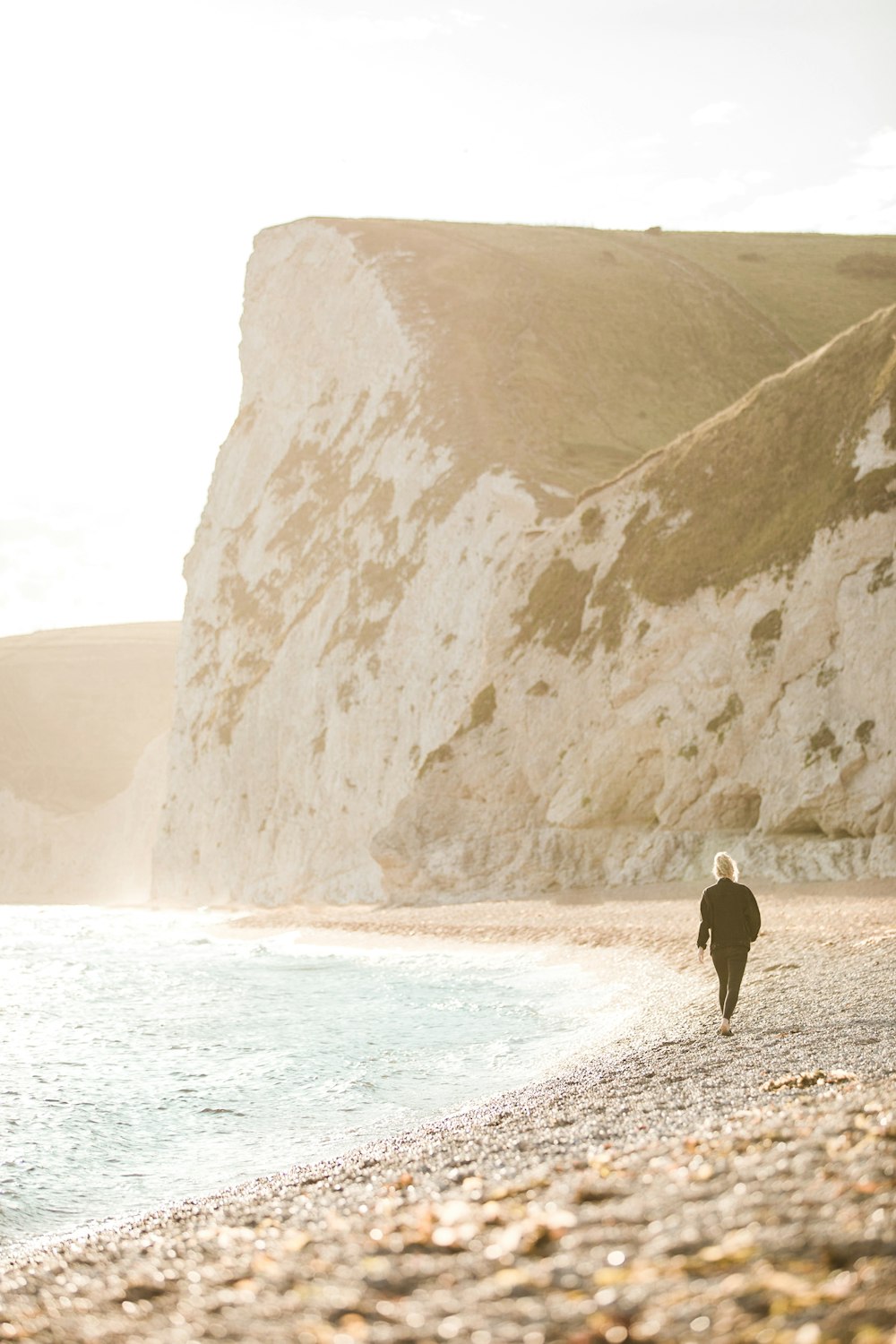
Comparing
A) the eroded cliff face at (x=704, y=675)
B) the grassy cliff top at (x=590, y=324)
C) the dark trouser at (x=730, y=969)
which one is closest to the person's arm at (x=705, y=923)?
the dark trouser at (x=730, y=969)

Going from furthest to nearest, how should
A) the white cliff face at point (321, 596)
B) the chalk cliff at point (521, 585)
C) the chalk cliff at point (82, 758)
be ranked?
the chalk cliff at point (82, 758)
the white cliff face at point (321, 596)
the chalk cliff at point (521, 585)

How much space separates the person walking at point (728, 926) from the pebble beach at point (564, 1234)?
5.50 ft

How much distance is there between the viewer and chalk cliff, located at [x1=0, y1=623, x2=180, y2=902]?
297 ft

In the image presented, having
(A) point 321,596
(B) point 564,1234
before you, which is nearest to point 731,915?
(B) point 564,1234

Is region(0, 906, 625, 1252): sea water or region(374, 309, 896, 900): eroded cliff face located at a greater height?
region(374, 309, 896, 900): eroded cliff face

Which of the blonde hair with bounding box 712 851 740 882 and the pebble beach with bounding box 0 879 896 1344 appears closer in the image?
the pebble beach with bounding box 0 879 896 1344

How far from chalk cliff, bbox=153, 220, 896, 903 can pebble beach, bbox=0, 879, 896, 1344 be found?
1876 cm

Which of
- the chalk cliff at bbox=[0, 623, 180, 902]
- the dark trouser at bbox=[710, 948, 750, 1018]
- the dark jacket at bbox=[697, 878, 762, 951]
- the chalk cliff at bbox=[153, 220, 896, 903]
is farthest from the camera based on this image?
the chalk cliff at bbox=[0, 623, 180, 902]

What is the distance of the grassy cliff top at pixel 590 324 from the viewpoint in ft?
171

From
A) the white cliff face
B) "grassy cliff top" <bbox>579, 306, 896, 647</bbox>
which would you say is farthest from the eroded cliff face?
the white cliff face

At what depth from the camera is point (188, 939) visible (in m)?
39.3

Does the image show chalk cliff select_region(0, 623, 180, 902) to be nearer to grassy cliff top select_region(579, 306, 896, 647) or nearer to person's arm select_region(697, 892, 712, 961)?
grassy cliff top select_region(579, 306, 896, 647)

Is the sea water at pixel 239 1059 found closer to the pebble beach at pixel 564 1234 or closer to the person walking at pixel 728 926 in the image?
the pebble beach at pixel 564 1234

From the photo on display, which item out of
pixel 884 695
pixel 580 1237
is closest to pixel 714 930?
pixel 580 1237
